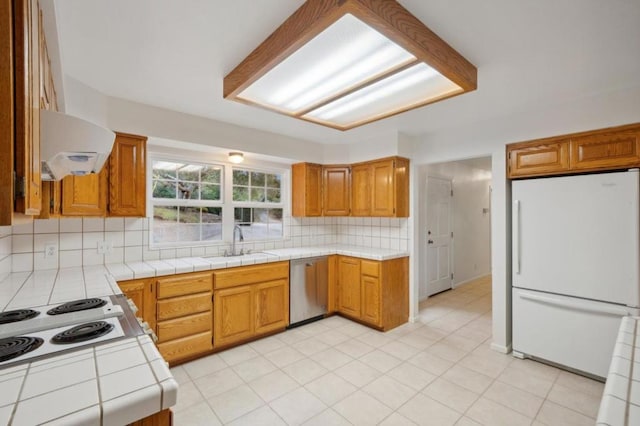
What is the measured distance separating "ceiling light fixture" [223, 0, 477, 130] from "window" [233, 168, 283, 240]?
1500 mm

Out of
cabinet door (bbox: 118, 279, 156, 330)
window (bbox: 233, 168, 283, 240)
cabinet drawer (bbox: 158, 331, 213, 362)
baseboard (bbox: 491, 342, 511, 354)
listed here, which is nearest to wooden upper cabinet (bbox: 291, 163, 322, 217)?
window (bbox: 233, 168, 283, 240)

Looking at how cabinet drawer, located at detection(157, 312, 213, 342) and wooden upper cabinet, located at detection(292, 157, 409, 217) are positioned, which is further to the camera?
wooden upper cabinet, located at detection(292, 157, 409, 217)

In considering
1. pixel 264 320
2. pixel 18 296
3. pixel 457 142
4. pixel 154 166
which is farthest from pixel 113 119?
pixel 457 142

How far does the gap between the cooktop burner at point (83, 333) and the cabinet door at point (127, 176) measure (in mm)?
1505

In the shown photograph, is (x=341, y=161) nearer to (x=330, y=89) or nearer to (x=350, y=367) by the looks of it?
(x=330, y=89)

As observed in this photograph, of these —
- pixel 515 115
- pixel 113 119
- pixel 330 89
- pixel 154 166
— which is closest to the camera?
pixel 330 89

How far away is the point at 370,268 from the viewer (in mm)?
3426

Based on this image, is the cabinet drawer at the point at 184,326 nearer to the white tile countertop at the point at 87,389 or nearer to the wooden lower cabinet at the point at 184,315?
the wooden lower cabinet at the point at 184,315

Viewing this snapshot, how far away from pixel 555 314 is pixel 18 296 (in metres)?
3.96

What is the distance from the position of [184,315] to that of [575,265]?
11.3 feet

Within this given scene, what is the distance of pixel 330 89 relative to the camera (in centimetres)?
205

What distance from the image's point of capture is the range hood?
112 centimetres

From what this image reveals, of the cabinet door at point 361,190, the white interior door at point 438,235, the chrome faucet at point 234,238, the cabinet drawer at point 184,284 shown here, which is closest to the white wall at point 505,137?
the cabinet door at point 361,190

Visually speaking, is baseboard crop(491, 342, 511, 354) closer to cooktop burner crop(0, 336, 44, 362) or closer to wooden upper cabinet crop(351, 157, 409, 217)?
wooden upper cabinet crop(351, 157, 409, 217)
